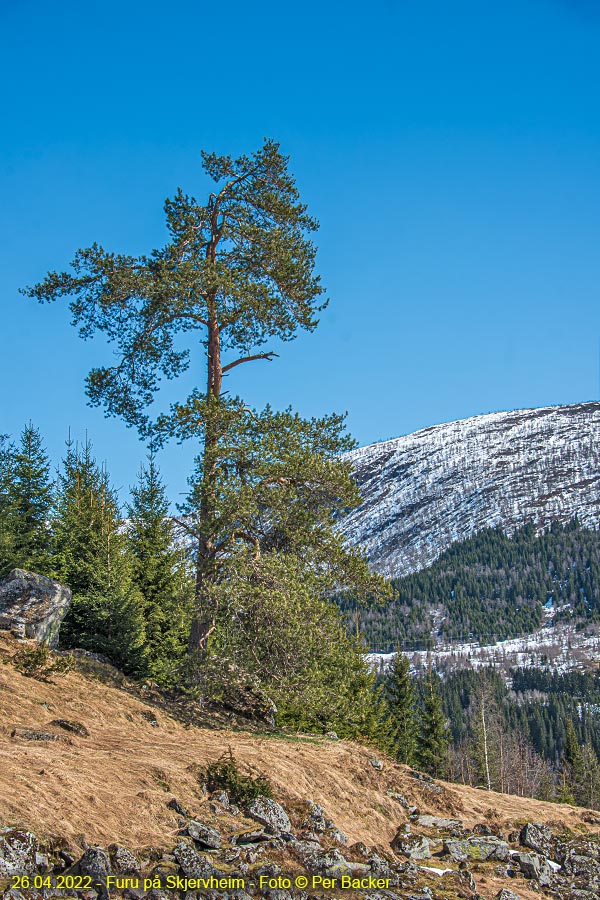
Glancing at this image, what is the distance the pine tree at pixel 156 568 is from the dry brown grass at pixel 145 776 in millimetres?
8173

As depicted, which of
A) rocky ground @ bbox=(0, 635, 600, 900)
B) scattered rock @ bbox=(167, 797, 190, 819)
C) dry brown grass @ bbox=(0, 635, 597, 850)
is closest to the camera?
rocky ground @ bbox=(0, 635, 600, 900)

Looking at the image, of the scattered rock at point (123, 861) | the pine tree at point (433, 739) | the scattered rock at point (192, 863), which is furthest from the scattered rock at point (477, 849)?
the pine tree at point (433, 739)

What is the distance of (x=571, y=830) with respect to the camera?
14.5m

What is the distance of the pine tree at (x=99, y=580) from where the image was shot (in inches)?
790

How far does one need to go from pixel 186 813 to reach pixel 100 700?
4951 mm

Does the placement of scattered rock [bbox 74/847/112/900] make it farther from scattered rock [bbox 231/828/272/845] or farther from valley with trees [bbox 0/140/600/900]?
valley with trees [bbox 0/140/600/900]

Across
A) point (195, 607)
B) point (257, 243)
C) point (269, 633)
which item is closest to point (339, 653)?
point (269, 633)

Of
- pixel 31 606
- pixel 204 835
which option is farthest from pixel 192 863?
pixel 31 606

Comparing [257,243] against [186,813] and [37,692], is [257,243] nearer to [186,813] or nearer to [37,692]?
[37,692]

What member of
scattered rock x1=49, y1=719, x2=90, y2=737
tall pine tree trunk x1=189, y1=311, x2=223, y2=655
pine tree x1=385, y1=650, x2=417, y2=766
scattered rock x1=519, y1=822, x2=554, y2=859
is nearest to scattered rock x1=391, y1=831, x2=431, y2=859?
scattered rock x1=519, y1=822, x2=554, y2=859

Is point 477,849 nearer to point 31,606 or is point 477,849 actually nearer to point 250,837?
point 250,837

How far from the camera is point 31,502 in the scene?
1027 inches

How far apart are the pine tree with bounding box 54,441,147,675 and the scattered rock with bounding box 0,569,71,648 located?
3.38 meters

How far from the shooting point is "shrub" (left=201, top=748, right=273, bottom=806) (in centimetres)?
1089
